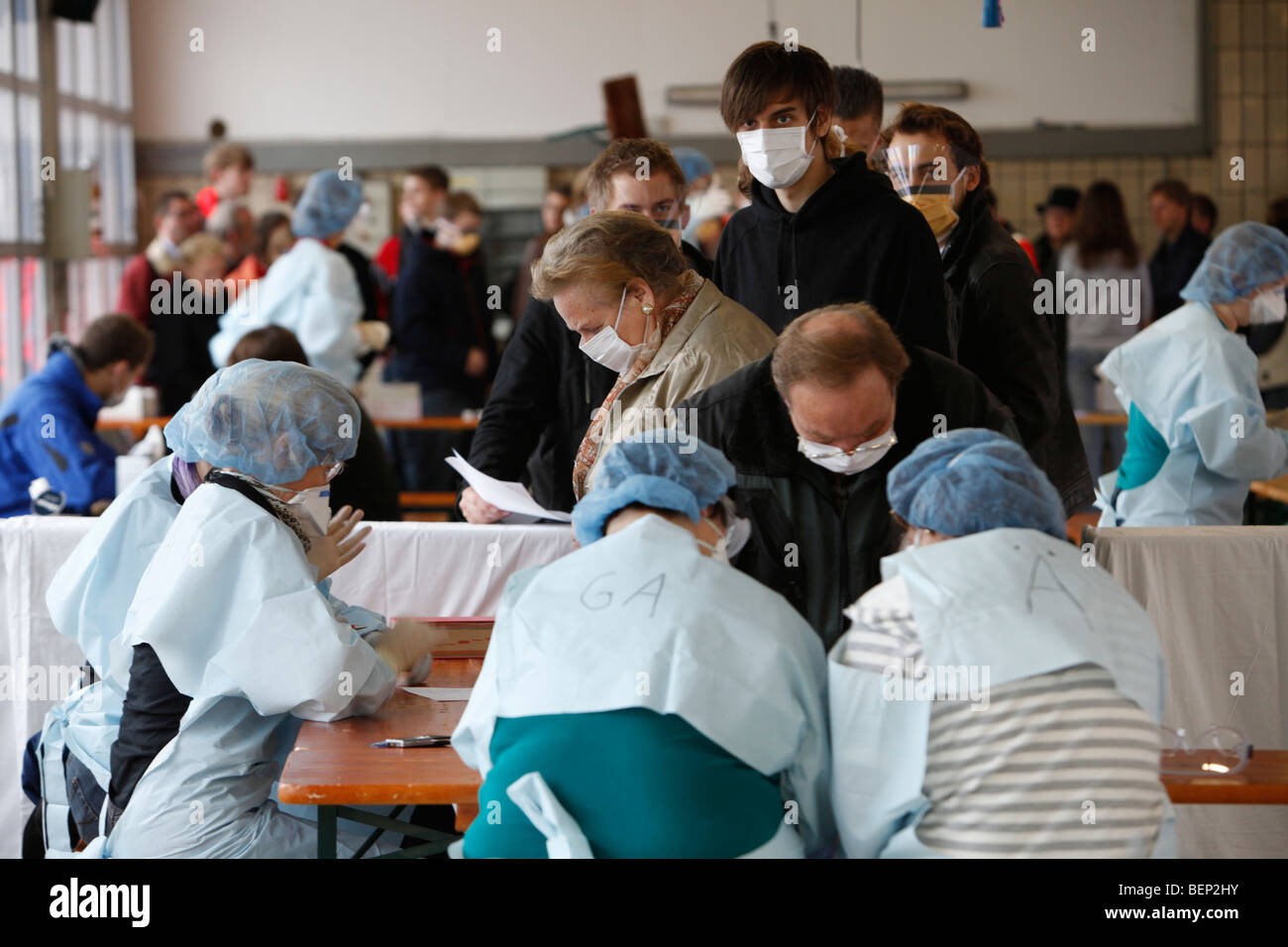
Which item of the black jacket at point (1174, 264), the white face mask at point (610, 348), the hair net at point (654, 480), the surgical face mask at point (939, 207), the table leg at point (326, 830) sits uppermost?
the black jacket at point (1174, 264)

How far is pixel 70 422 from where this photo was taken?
16.8 ft

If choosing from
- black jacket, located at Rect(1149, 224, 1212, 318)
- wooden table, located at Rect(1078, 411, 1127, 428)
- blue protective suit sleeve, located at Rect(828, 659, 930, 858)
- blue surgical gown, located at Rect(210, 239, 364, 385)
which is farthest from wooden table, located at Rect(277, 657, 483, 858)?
black jacket, located at Rect(1149, 224, 1212, 318)

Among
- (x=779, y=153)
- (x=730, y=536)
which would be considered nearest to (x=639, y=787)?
(x=730, y=536)

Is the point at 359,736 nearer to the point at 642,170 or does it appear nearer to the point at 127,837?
the point at 127,837

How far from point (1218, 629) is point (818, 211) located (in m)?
1.45

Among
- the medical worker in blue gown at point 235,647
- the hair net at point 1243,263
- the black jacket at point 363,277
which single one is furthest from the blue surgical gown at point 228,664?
the black jacket at point 363,277

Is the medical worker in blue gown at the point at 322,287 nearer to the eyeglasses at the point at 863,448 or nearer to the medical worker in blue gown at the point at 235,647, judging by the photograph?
the medical worker in blue gown at the point at 235,647

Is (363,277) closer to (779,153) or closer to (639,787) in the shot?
(779,153)

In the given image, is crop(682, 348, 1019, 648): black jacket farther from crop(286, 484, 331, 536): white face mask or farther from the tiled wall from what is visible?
the tiled wall

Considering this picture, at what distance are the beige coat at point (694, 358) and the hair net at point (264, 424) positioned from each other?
612 mm

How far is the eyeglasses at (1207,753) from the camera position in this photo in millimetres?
2426
